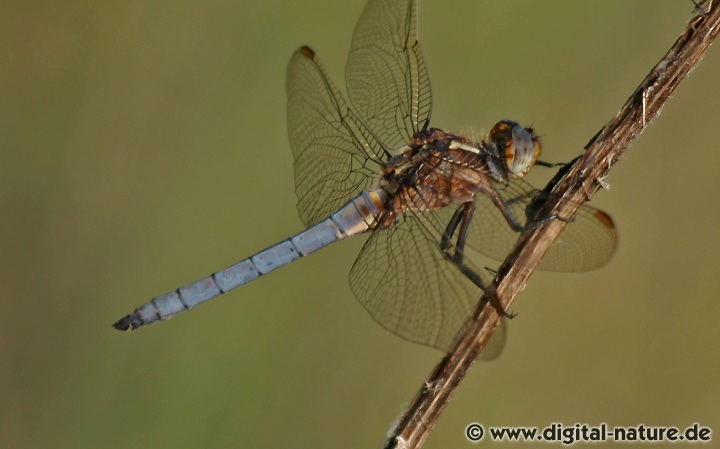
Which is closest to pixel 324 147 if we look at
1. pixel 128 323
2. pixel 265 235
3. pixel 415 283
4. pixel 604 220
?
pixel 265 235

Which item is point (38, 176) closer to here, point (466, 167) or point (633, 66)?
point (466, 167)

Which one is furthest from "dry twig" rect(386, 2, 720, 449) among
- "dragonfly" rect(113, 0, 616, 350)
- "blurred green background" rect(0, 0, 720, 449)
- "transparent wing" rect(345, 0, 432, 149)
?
"blurred green background" rect(0, 0, 720, 449)

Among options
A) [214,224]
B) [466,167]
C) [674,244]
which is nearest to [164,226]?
[214,224]

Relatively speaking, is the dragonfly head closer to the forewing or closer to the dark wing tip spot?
the forewing

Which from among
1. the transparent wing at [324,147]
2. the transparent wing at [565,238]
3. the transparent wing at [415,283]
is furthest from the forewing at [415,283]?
the transparent wing at [324,147]

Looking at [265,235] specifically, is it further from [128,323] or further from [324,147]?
[128,323]

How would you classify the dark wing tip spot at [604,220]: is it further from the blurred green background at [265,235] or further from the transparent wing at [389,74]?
the blurred green background at [265,235]
